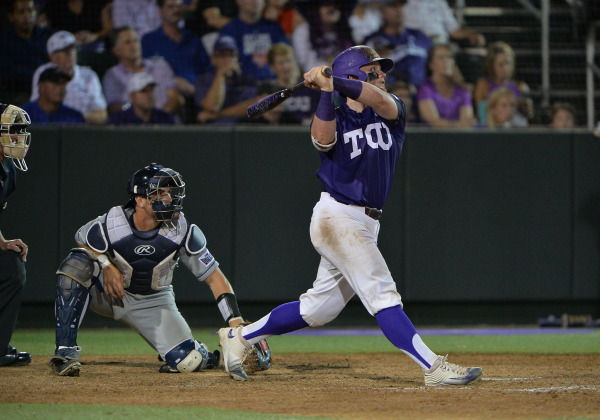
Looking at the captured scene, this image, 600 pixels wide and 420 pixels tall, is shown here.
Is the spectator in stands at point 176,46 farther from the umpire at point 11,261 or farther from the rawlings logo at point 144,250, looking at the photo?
the rawlings logo at point 144,250

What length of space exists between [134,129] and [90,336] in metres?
2.24

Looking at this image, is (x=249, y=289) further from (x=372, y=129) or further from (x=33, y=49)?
(x=372, y=129)

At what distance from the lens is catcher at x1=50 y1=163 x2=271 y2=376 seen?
559 cm

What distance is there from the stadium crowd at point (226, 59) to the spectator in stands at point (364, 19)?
1 centimetres

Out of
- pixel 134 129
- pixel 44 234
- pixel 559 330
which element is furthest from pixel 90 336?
pixel 559 330

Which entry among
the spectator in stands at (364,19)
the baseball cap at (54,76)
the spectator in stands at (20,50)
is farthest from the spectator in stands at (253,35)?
the spectator in stands at (20,50)

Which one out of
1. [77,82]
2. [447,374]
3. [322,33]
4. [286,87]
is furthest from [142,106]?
[447,374]

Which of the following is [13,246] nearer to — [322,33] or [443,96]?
[322,33]

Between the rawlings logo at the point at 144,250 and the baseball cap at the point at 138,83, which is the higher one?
the baseball cap at the point at 138,83

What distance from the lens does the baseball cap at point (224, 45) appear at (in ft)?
32.4

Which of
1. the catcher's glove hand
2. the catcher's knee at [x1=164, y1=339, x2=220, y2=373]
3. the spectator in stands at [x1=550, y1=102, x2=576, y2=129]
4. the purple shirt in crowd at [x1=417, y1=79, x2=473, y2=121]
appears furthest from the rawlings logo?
the spectator in stands at [x1=550, y1=102, x2=576, y2=129]

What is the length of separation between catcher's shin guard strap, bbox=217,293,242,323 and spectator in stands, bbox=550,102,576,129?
19.7 ft

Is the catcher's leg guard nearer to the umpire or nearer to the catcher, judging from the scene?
the catcher

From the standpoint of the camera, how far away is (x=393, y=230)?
9.21 meters
